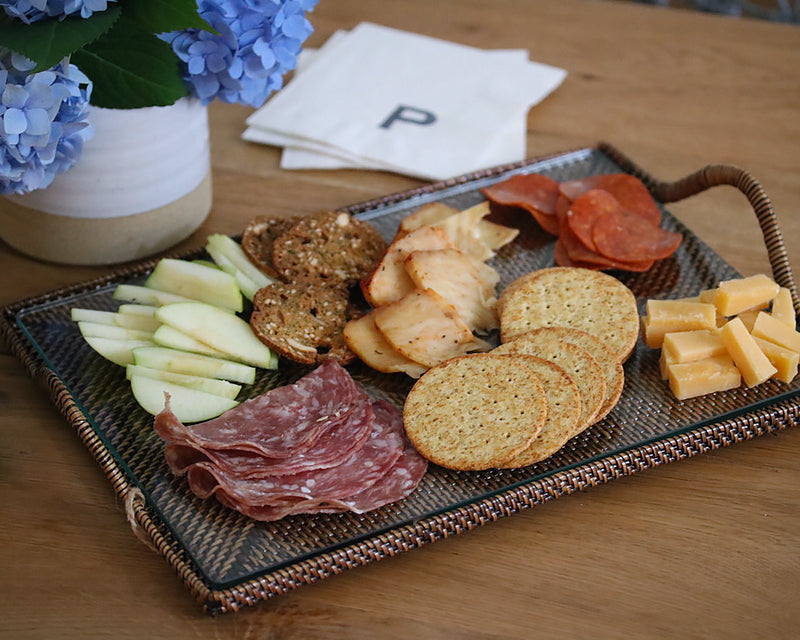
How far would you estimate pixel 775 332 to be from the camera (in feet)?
4.30

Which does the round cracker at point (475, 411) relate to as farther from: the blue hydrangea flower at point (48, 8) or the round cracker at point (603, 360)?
the blue hydrangea flower at point (48, 8)

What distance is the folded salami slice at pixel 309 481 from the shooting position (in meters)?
1.07

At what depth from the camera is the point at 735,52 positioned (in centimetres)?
225

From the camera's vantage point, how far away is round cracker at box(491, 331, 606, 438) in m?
1.19

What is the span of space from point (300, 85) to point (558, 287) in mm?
883

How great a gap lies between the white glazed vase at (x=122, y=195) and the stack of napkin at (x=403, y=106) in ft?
1.18

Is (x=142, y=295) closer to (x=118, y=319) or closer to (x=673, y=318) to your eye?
(x=118, y=319)

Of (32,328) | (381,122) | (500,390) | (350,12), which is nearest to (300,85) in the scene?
(381,122)

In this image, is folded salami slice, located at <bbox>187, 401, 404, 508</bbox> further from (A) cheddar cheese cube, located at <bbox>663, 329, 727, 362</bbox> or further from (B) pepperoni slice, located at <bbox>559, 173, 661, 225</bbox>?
(B) pepperoni slice, located at <bbox>559, 173, 661, 225</bbox>

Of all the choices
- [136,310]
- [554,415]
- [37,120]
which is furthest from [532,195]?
[37,120]

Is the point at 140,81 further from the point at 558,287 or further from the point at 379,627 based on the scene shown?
the point at 379,627

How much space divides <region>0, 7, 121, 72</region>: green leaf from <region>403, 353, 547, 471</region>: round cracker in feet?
1.87

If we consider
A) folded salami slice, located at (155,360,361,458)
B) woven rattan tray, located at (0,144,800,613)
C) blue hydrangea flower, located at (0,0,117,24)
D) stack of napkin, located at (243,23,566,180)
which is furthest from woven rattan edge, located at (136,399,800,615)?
stack of napkin, located at (243,23,566,180)

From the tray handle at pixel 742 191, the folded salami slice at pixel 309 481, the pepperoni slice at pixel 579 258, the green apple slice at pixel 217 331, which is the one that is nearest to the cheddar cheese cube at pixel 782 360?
the tray handle at pixel 742 191
